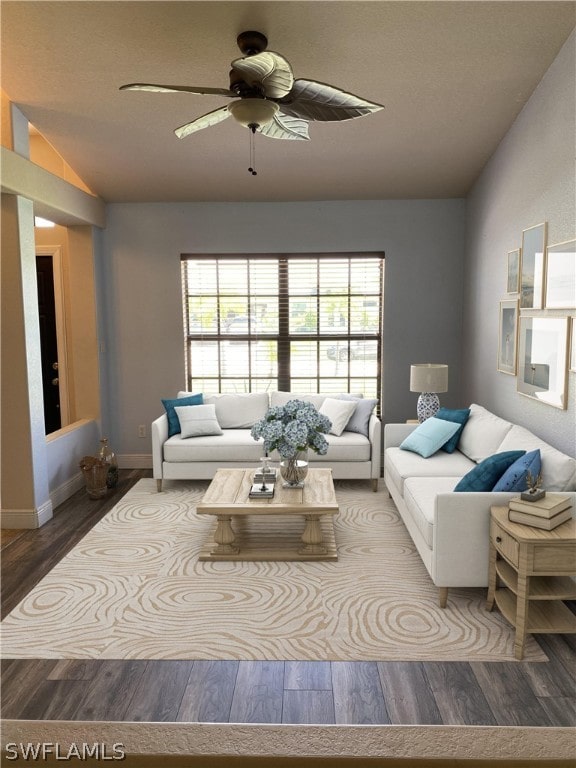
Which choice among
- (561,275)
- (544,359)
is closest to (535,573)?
(544,359)

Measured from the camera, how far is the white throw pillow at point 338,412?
5.36 m

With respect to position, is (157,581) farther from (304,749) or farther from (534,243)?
(534,243)

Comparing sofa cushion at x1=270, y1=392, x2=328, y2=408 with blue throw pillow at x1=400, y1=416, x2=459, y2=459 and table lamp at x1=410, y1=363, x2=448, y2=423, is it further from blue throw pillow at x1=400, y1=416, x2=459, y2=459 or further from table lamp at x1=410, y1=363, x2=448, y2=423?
blue throw pillow at x1=400, y1=416, x2=459, y2=459

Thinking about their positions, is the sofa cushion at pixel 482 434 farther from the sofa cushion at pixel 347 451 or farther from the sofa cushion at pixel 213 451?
the sofa cushion at pixel 213 451

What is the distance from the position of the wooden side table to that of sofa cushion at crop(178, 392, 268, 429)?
10.2ft

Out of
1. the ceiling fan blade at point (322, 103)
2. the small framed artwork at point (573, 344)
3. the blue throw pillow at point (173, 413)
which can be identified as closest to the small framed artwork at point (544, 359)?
the small framed artwork at point (573, 344)

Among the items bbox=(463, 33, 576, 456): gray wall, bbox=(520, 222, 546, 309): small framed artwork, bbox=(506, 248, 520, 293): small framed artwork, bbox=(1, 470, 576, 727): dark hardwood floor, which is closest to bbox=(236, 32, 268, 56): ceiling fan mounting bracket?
bbox=(463, 33, 576, 456): gray wall

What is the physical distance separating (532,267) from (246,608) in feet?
10.1

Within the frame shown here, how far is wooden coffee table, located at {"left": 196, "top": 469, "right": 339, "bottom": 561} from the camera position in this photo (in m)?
3.71

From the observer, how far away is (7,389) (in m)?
4.33

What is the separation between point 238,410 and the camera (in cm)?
573

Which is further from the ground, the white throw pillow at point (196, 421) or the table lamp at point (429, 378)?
the table lamp at point (429, 378)

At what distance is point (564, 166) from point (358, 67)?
1495mm

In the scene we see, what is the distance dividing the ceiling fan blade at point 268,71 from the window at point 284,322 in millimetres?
3517
